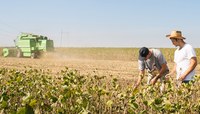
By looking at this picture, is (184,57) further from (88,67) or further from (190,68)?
(88,67)

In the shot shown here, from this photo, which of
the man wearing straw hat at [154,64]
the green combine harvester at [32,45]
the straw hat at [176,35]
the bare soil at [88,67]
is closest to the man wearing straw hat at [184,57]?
the straw hat at [176,35]

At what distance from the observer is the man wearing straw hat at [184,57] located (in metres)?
6.32

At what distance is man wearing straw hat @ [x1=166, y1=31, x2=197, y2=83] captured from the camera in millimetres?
6316

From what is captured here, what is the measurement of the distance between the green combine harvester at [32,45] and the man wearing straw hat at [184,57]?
28.7 meters

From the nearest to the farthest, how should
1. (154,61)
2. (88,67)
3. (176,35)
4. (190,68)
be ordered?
1. (190,68)
2. (176,35)
3. (154,61)
4. (88,67)

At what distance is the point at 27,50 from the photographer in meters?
35.4

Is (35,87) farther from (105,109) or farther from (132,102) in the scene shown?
(132,102)

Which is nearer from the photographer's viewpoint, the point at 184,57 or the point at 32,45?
the point at 184,57

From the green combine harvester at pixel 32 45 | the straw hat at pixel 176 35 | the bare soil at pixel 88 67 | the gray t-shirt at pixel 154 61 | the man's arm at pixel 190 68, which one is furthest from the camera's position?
the green combine harvester at pixel 32 45

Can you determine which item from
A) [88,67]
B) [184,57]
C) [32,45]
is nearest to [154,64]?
[184,57]

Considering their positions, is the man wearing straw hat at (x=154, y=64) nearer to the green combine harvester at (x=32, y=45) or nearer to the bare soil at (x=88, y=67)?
the bare soil at (x=88, y=67)

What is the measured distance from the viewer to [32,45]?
1378 inches

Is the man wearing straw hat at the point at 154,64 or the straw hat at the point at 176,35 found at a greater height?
the straw hat at the point at 176,35

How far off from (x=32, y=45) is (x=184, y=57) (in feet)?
96.9
